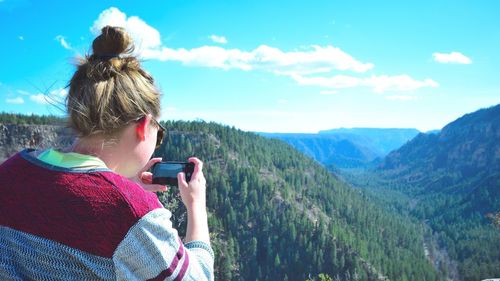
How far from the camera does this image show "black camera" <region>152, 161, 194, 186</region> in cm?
395

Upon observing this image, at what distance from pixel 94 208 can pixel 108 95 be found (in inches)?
35.4

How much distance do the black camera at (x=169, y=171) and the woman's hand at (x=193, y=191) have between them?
0.09 meters

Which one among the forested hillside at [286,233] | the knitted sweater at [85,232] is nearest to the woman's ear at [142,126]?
the knitted sweater at [85,232]

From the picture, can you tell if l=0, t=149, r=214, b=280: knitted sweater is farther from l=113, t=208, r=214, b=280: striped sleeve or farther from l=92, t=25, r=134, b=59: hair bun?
l=92, t=25, r=134, b=59: hair bun

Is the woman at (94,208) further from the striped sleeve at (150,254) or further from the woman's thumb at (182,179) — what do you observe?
the woman's thumb at (182,179)

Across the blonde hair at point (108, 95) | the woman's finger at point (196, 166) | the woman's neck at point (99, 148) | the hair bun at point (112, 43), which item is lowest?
the woman's finger at point (196, 166)

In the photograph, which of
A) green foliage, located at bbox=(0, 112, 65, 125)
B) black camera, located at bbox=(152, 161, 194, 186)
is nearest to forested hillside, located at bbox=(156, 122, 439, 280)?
green foliage, located at bbox=(0, 112, 65, 125)

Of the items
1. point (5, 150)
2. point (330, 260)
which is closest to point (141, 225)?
point (330, 260)

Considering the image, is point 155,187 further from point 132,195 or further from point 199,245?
point 132,195

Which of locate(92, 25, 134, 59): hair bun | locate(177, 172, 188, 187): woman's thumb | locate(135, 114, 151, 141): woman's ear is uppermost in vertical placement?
locate(92, 25, 134, 59): hair bun

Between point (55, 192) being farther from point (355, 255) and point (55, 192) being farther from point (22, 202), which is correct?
point (355, 255)

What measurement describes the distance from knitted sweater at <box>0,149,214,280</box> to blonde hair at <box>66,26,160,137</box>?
437 millimetres

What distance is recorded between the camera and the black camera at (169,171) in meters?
3.95

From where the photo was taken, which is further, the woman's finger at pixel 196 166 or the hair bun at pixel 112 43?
the woman's finger at pixel 196 166
